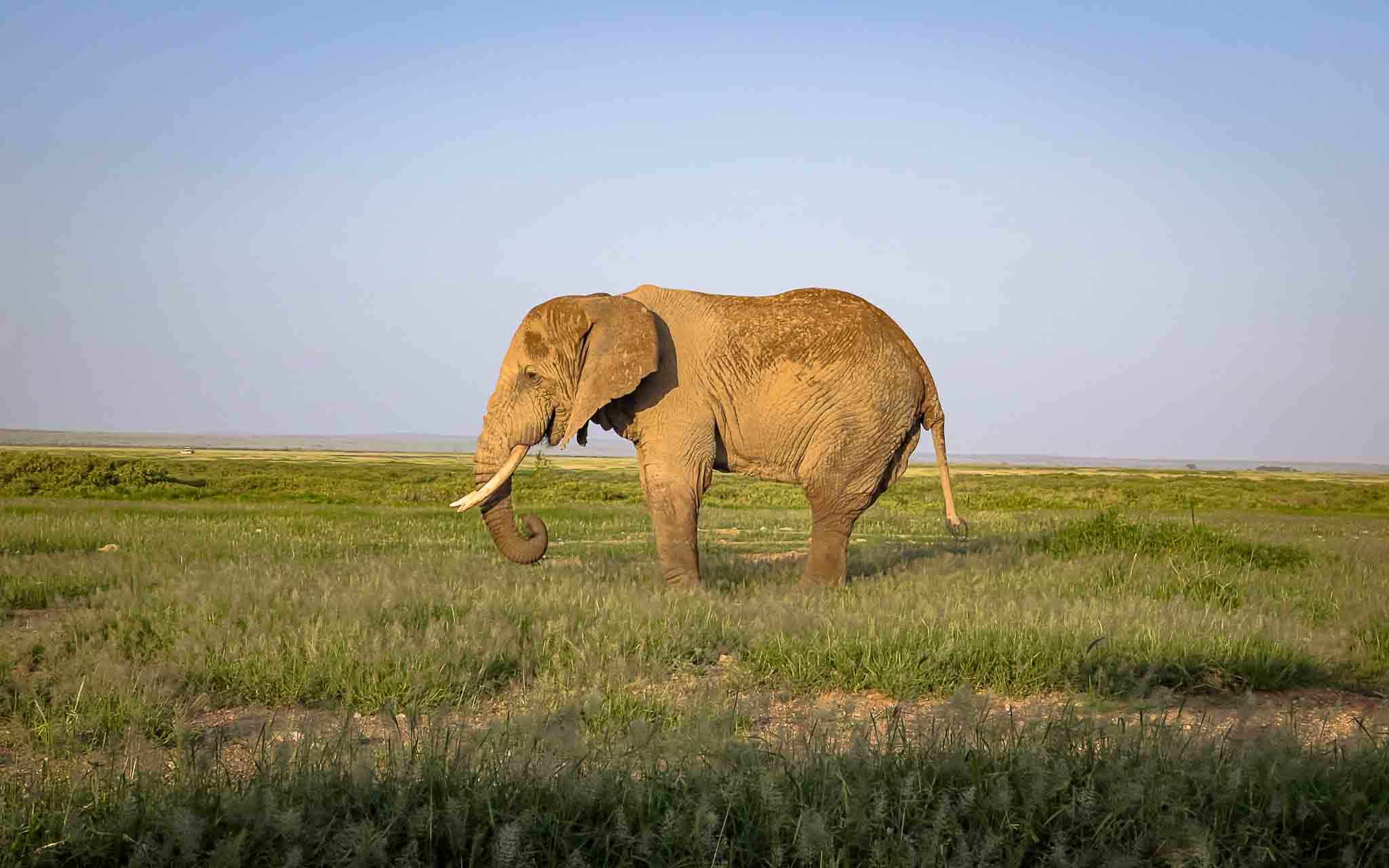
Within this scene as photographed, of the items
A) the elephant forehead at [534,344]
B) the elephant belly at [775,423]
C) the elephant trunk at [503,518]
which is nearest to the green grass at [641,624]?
the elephant trunk at [503,518]

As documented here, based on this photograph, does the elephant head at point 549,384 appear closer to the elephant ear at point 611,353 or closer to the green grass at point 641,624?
the elephant ear at point 611,353

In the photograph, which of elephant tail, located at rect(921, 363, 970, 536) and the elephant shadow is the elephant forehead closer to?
the elephant shadow

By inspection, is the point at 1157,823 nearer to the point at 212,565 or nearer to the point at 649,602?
the point at 649,602

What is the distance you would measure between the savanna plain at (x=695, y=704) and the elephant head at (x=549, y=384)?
78 centimetres

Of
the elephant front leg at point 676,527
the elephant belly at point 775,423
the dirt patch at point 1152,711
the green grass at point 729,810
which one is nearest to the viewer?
the green grass at point 729,810

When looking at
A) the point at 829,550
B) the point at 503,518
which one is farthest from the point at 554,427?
the point at 829,550

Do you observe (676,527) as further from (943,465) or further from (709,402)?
(943,465)

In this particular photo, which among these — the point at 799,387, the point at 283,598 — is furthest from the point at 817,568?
the point at 283,598

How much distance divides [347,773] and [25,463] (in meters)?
35.1

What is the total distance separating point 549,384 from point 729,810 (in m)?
7.19

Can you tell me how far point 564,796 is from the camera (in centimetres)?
327

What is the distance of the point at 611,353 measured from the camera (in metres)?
9.45

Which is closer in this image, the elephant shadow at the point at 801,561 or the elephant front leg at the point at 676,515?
the elephant front leg at the point at 676,515

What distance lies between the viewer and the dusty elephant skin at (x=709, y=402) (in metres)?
9.62
